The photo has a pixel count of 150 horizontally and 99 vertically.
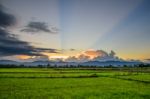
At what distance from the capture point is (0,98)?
15.3 meters

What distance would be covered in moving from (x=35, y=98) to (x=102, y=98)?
495 cm

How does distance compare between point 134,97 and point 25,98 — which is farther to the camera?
point 134,97

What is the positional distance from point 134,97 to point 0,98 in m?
10.1

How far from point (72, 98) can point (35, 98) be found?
2.69 metres

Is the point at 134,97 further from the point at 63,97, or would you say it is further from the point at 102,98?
the point at 63,97

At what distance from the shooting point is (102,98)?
16.0 metres

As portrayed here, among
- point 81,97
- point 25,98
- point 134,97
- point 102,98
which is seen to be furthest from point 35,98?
point 134,97

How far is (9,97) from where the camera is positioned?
15711mm

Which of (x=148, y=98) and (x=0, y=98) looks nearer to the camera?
(x=0, y=98)

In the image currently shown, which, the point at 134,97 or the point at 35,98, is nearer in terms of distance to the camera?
the point at 35,98

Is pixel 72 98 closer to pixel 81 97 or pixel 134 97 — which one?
pixel 81 97

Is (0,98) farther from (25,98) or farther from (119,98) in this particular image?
(119,98)

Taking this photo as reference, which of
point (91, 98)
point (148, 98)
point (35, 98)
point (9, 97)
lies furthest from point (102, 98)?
point (9, 97)

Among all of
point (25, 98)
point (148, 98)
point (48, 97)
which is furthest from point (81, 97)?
point (148, 98)
